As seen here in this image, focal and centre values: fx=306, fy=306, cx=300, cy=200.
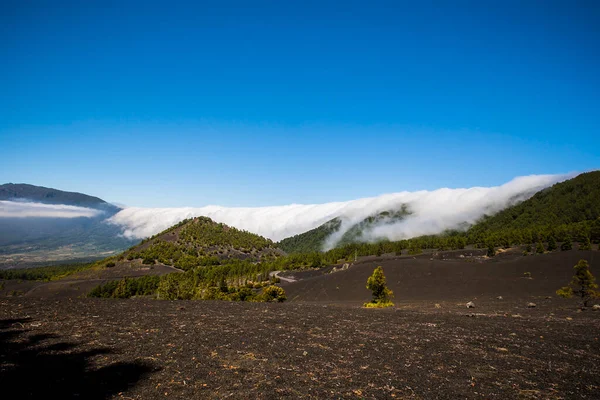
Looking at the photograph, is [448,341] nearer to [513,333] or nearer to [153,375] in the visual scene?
[513,333]

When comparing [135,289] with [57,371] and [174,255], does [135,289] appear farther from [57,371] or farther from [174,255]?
[57,371]

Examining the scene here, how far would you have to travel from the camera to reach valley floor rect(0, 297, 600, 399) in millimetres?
7910

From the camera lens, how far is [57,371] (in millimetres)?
8547

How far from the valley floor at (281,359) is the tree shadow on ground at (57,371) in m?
0.03

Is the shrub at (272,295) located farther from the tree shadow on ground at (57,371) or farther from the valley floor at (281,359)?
the tree shadow on ground at (57,371)

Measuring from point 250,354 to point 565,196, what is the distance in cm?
24262

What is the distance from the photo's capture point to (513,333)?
1560 centimetres

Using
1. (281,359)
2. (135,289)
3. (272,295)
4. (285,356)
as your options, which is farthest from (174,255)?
(281,359)

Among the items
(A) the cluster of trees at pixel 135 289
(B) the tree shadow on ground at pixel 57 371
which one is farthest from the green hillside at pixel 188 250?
(B) the tree shadow on ground at pixel 57 371

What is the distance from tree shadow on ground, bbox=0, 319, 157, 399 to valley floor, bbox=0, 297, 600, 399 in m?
0.03

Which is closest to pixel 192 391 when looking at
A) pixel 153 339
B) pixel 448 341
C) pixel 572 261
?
pixel 153 339

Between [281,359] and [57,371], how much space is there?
6.50 meters

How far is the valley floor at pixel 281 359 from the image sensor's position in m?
7.91

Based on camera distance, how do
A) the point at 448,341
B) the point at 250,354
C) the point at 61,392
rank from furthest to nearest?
the point at 448,341, the point at 250,354, the point at 61,392
